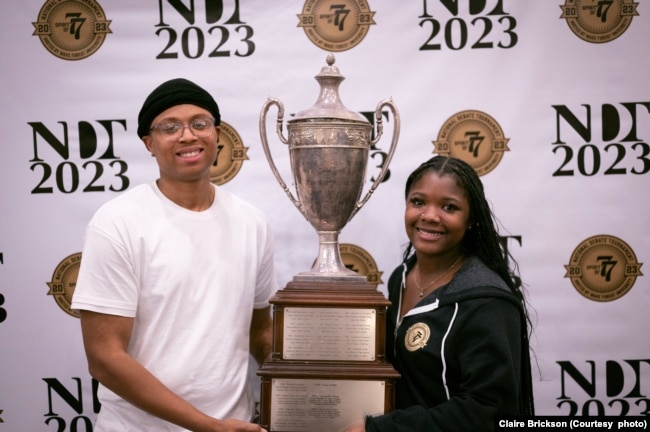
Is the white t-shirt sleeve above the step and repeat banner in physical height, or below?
below

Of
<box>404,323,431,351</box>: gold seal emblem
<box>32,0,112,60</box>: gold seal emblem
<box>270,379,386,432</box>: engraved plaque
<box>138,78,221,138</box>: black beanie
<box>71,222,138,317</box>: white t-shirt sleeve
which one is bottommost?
<box>270,379,386,432</box>: engraved plaque

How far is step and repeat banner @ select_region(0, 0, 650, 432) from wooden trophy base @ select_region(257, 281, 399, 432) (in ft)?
2.03

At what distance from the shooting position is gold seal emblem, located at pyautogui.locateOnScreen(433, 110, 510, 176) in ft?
6.66

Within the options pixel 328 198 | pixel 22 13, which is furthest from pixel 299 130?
pixel 22 13

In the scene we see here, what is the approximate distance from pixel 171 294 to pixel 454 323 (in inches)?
26.7

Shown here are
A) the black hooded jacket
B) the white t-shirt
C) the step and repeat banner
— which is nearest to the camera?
the black hooded jacket

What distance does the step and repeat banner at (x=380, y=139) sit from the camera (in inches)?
79.8

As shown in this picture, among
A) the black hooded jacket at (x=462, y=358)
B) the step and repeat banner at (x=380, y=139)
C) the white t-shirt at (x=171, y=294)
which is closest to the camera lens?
the black hooded jacket at (x=462, y=358)

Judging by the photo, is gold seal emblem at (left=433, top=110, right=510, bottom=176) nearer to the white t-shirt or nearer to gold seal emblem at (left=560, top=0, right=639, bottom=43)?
gold seal emblem at (left=560, top=0, right=639, bottom=43)

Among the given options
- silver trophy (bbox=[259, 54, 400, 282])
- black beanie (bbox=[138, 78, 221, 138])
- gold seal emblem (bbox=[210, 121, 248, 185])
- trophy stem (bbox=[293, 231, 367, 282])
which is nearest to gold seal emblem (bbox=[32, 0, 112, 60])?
gold seal emblem (bbox=[210, 121, 248, 185])

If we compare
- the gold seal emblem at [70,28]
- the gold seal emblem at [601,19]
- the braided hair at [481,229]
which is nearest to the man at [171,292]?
the braided hair at [481,229]

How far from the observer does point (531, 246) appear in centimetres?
205

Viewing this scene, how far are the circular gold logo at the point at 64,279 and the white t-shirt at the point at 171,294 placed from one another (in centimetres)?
59

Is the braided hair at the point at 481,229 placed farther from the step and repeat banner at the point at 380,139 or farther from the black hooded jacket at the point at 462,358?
the step and repeat banner at the point at 380,139
